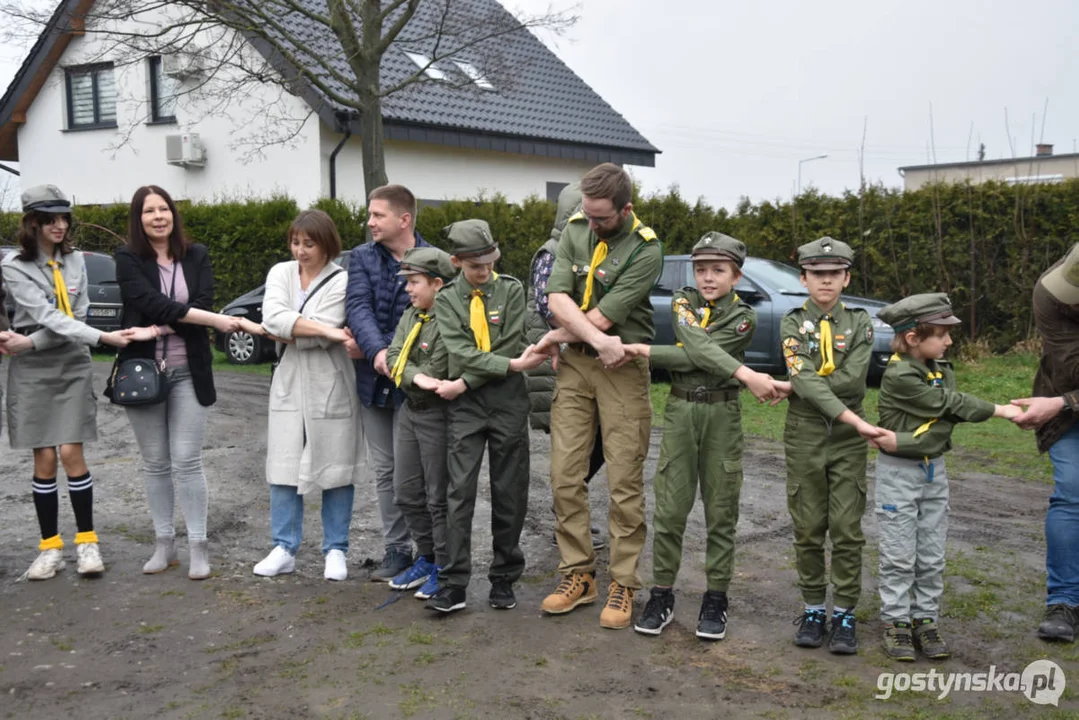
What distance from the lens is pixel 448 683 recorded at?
429 centimetres

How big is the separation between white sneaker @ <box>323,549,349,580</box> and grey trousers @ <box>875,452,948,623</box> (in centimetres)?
278

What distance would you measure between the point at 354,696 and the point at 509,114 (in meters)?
21.4

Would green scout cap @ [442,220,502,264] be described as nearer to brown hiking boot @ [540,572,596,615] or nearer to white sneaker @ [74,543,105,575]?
brown hiking boot @ [540,572,596,615]

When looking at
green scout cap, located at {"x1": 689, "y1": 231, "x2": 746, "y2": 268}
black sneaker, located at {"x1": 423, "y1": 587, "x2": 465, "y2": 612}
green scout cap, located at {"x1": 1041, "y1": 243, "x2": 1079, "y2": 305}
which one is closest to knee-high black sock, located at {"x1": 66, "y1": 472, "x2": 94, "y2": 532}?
black sneaker, located at {"x1": 423, "y1": 587, "x2": 465, "y2": 612}

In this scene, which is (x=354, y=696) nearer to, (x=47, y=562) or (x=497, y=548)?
(x=497, y=548)

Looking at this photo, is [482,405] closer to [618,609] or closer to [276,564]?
[618,609]

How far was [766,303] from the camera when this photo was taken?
1302 cm

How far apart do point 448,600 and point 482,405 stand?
96 centimetres

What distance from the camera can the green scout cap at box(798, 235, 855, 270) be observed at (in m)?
4.67

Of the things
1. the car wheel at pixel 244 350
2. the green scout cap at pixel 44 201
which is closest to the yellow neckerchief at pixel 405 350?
the green scout cap at pixel 44 201

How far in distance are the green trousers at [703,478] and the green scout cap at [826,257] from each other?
2.37ft

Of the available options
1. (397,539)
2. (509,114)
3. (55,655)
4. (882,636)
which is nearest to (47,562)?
(55,655)

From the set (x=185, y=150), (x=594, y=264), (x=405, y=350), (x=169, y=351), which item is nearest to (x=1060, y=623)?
(x=594, y=264)

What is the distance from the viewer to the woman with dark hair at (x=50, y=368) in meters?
5.73
